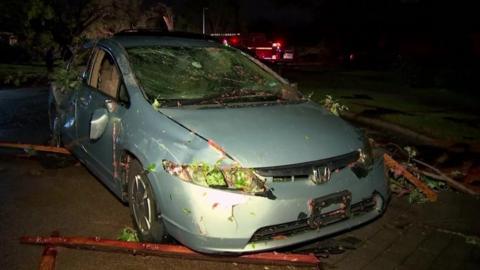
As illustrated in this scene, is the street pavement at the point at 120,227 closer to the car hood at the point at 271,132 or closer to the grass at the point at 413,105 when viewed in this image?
the car hood at the point at 271,132

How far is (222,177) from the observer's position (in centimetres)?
334

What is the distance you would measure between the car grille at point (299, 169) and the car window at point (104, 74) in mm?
2067

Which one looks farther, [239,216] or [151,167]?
[151,167]

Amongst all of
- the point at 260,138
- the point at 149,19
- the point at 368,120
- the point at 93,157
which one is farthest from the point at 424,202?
the point at 149,19

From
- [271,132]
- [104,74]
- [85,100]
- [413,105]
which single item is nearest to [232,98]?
[271,132]

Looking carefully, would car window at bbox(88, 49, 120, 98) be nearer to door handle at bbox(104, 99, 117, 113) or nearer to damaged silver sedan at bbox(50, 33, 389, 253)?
damaged silver sedan at bbox(50, 33, 389, 253)

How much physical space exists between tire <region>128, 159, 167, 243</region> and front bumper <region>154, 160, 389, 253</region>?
171 millimetres

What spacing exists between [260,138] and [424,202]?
245cm

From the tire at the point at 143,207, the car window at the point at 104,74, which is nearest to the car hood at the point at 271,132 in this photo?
the tire at the point at 143,207

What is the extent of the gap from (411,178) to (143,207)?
2913mm

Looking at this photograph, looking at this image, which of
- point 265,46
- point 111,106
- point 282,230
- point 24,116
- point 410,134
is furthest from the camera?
point 265,46

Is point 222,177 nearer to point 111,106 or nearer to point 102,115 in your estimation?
point 111,106

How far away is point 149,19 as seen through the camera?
2597 cm

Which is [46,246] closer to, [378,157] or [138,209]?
[138,209]
